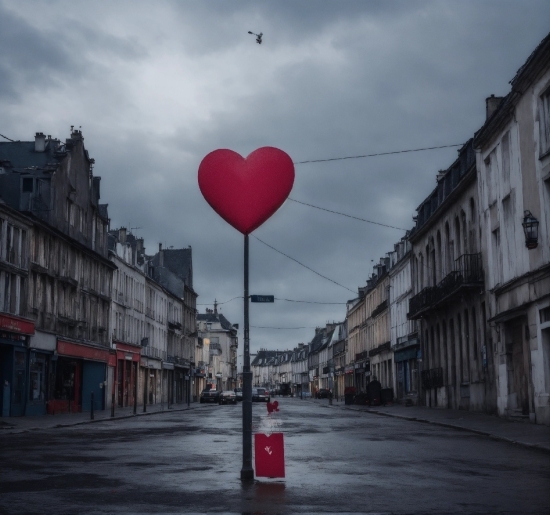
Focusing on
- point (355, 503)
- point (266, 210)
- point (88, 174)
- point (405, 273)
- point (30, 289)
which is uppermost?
point (88, 174)

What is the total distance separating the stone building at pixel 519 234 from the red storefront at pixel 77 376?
2095 centimetres

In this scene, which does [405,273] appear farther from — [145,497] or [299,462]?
[145,497]

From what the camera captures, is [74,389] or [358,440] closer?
[358,440]

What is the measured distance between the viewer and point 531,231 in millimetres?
23688

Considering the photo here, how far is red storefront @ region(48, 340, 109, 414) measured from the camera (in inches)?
1641

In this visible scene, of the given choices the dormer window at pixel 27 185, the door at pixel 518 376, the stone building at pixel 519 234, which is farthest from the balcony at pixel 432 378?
the dormer window at pixel 27 185

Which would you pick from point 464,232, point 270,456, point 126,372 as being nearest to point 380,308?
point 126,372

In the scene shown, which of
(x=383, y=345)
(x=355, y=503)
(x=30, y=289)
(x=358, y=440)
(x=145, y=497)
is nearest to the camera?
(x=355, y=503)

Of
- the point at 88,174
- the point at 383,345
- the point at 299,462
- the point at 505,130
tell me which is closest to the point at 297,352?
the point at 383,345

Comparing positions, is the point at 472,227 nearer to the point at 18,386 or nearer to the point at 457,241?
the point at 457,241

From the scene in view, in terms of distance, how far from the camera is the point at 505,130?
90.7ft

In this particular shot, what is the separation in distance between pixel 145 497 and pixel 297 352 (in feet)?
601

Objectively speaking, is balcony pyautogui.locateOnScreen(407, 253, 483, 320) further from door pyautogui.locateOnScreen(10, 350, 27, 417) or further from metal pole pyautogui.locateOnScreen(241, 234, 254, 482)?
metal pole pyautogui.locateOnScreen(241, 234, 254, 482)

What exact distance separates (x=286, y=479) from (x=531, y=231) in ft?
53.3
